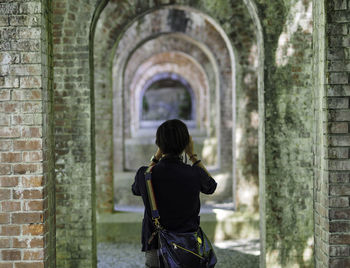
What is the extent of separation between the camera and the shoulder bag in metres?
2.72

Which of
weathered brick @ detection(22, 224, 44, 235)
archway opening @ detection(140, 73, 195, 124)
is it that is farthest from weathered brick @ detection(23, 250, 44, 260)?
archway opening @ detection(140, 73, 195, 124)

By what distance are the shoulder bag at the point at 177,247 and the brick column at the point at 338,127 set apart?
0.89 meters

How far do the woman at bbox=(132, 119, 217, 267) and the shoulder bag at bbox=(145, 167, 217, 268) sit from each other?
4 centimetres

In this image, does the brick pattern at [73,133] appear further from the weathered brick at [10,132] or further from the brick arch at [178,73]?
the brick arch at [178,73]

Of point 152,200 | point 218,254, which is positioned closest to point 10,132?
point 152,200

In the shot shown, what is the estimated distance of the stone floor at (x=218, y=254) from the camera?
6.95 meters

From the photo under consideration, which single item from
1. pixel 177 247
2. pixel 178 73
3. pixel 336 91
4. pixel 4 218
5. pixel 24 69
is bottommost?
pixel 177 247

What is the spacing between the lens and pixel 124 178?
450 inches

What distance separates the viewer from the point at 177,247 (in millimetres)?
2730

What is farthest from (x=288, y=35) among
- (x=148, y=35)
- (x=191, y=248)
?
(x=148, y=35)

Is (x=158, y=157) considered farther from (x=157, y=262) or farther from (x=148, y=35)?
(x=148, y=35)

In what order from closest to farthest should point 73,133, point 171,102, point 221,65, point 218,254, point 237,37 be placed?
point 73,133 < point 218,254 < point 237,37 < point 221,65 < point 171,102

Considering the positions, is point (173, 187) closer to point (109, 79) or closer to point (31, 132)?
point (31, 132)

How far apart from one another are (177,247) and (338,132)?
1294 millimetres
